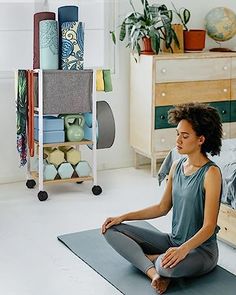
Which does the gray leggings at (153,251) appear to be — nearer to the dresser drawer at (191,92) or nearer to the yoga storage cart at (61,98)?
the yoga storage cart at (61,98)

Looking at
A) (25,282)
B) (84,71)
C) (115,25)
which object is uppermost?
(115,25)

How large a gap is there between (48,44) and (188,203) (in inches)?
77.6

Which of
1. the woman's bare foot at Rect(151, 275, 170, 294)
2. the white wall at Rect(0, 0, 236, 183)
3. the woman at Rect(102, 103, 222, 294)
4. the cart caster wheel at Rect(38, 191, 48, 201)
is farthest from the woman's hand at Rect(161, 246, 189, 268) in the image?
the white wall at Rect(0, 0, 236, 183)

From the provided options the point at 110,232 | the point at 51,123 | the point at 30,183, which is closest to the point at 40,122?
the point at 51,123

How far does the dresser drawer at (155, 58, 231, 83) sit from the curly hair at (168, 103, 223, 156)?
6.68 feet

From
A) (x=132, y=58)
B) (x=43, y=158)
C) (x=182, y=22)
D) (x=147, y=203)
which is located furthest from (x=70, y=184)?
(x=182, y=22)

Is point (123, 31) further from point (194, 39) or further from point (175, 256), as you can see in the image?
point (175, 256)

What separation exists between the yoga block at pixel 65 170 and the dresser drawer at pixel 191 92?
95cm

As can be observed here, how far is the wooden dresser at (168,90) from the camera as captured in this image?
521cm

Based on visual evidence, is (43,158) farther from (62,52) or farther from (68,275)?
(68,275)

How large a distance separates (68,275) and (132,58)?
8.56 feet

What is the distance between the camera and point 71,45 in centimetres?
464

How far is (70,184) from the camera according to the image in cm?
512

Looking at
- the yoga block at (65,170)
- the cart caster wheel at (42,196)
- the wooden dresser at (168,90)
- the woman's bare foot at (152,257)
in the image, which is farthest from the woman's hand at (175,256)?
the wooden dresser at (168,90)
